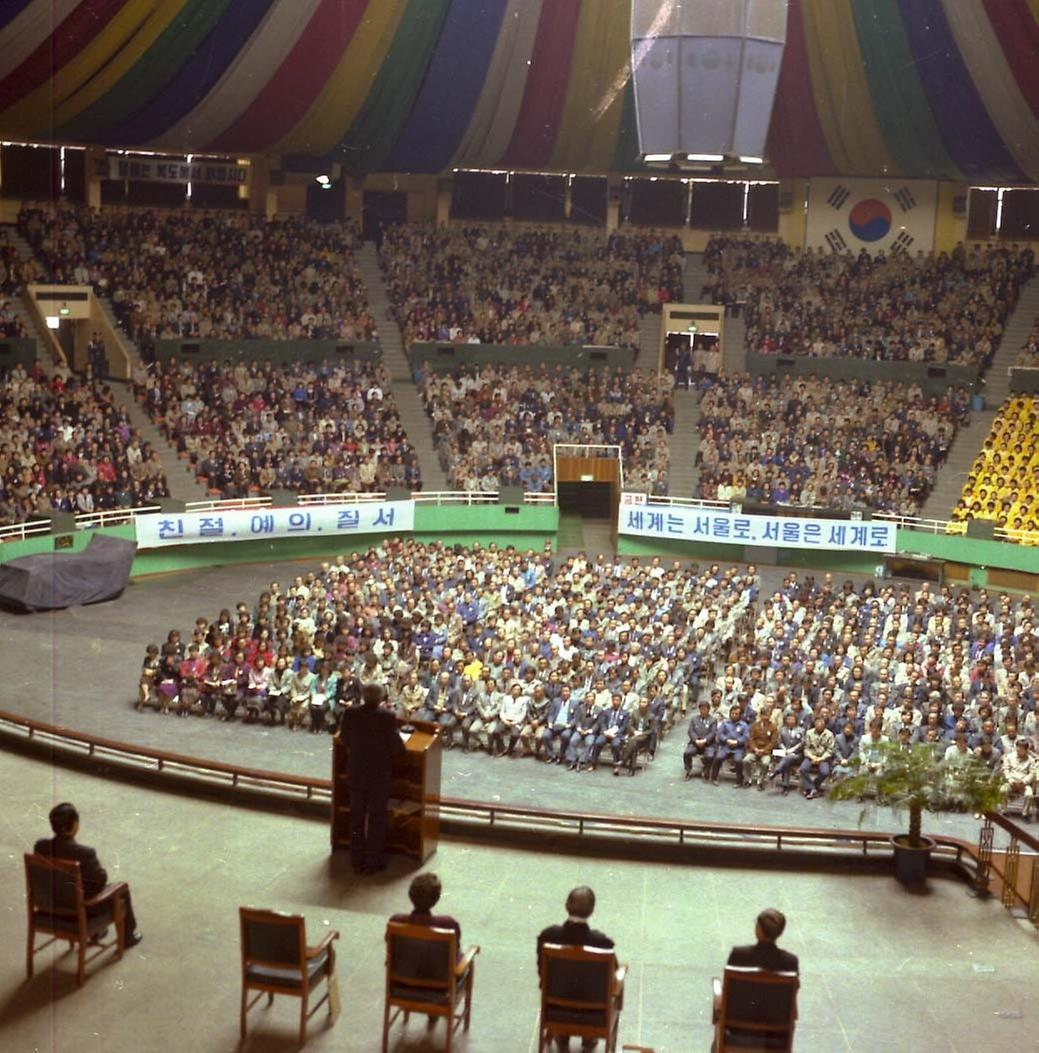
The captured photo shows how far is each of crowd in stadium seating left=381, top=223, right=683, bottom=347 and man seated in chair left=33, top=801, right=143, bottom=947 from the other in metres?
24.3

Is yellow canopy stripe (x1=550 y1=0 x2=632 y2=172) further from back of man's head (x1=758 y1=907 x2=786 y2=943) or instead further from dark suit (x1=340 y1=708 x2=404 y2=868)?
back of man's head (x1=758 y1=907 x2=786 y2=943)

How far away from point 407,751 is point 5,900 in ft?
8.75

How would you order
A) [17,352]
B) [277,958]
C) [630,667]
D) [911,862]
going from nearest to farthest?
[277,958], [911,862], [630,667], [17,352]

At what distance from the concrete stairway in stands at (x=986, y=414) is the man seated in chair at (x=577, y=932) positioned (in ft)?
69.6

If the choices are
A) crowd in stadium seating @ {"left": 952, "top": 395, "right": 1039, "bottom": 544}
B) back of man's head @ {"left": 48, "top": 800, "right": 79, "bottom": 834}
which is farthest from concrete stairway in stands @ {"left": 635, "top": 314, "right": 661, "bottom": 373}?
back of man's head @ {"left": 48, "top": 800, "right": 79, "bottom": 834}

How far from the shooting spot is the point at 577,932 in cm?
714

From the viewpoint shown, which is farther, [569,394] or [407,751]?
[569,394]

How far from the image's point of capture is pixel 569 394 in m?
30.0

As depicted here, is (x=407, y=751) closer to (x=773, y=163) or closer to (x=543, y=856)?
(x=543, y=856)

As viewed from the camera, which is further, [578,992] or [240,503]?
[240,503]

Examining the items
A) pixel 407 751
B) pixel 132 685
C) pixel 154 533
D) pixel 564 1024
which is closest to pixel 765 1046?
pixel 564 1024

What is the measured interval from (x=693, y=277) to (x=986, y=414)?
830 centimetres

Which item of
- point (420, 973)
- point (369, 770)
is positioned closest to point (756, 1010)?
point (420, 973)

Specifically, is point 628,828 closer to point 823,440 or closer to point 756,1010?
point 756,1010
